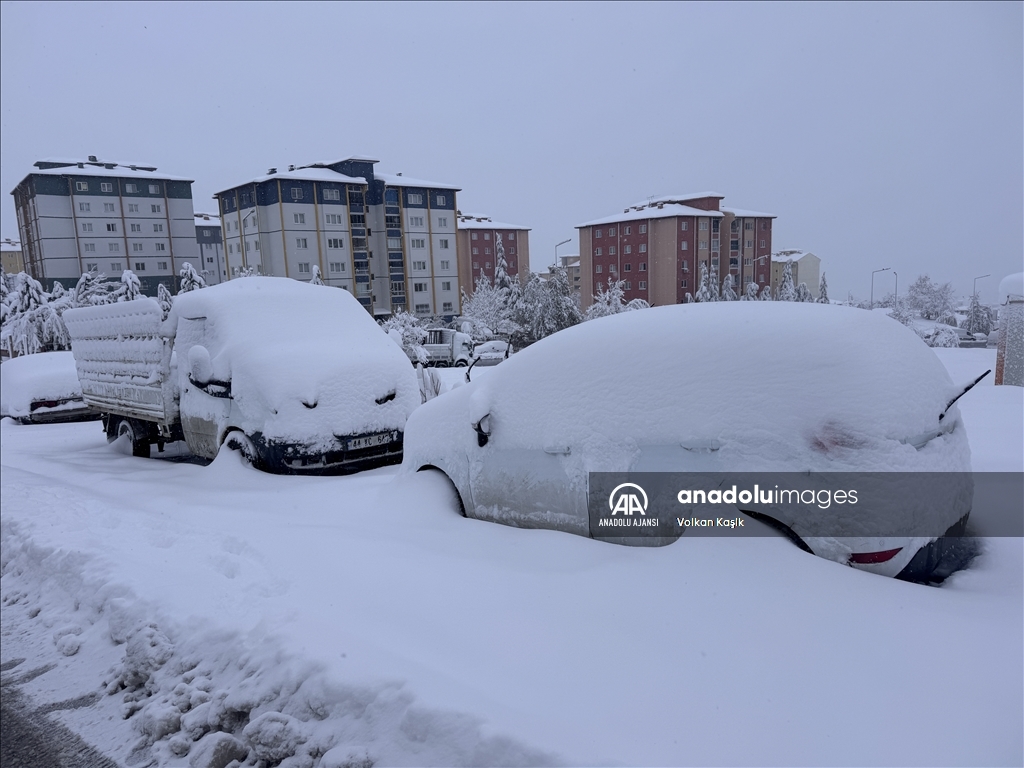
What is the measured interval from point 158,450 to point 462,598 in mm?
7863

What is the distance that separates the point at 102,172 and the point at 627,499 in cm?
6427

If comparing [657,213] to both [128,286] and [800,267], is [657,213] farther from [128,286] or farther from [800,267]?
[128,286]

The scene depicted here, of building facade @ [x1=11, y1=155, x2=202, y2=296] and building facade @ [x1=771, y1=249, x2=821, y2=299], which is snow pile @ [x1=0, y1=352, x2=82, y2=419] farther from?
building facade @ [x1=771, y1=249, x2=821, y2=299]

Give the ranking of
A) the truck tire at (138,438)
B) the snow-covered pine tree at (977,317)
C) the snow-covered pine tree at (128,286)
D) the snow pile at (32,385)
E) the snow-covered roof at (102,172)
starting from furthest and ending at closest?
the snow-covered roof at (102,172) → the snow-covered pine tree at (977,317) → the snow-covered pine tree at (128,286) → the snow pile at (32,385) → the truck tire at (138,438)

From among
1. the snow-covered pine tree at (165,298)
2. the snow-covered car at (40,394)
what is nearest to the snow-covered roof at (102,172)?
the snow-covered pine tree at (165,298)

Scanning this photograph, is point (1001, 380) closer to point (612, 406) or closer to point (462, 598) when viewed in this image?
point (612, 406)

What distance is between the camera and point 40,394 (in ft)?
43.8

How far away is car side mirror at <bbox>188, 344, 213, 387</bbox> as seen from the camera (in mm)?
7105

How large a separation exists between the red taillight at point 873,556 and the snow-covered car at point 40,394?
1480cm

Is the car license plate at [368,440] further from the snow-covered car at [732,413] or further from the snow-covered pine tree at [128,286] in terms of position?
the snow-covered pine tree at [128,286]

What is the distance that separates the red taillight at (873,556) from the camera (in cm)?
307

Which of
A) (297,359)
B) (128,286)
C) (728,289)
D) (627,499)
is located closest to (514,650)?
(627,499)

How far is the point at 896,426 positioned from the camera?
303cm

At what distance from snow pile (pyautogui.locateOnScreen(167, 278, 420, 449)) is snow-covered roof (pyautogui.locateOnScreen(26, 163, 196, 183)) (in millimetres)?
57408
